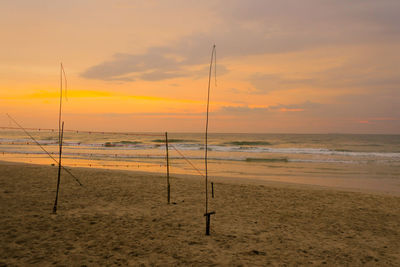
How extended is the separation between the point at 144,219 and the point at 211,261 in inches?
105

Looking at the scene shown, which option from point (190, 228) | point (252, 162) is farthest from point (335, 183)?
point (190, 228)

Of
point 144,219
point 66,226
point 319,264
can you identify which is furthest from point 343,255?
point 66,226

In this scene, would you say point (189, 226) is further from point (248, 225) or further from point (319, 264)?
point (319, 264)

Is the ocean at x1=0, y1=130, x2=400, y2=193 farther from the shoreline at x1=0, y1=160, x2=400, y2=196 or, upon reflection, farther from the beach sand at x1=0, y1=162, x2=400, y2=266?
the beach sand at x1=0, y1=162, x2=400, y2=266

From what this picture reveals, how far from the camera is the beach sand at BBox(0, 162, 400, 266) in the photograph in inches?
192

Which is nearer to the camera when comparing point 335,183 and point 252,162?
point 335,183

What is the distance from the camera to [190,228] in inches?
251

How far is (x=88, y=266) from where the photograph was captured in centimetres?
438

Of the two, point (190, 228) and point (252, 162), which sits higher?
point (252, 162)

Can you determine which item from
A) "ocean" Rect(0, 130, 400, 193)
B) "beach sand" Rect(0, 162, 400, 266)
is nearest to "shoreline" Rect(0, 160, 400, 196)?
"ocean" Rect(0, 130, 400, 193)

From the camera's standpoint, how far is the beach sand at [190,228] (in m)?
4.88

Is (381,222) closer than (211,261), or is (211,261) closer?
(211,261)

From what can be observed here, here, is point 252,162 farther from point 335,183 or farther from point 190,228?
point 190,228

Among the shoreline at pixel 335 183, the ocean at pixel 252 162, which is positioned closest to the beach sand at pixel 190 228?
the shoreline at pixel 335 183
